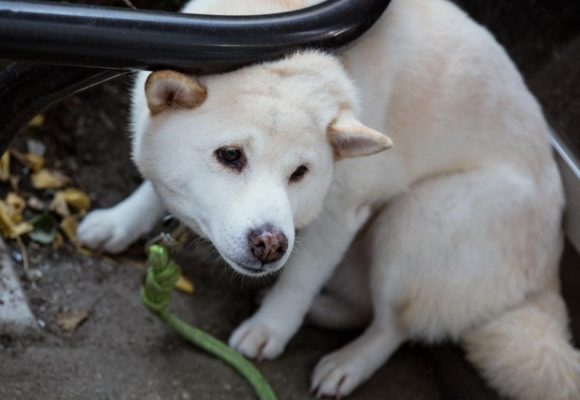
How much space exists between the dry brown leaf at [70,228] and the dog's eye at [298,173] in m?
0.93

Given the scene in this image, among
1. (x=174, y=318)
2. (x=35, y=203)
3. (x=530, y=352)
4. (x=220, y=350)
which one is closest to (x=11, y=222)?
(x=35, y=203)

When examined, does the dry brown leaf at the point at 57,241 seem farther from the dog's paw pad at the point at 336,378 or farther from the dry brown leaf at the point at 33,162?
the dog's paw pad at the point at 336,378

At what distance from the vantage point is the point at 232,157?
1778mm

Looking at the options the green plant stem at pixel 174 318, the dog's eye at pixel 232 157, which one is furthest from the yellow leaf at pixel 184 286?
the dog's eye at pixel 232 157

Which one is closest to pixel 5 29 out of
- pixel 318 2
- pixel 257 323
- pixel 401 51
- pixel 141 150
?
pixel 141 150

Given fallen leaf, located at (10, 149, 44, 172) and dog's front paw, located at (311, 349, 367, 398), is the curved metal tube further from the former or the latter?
dog's front paw, located at (311, 349, 367, 398)

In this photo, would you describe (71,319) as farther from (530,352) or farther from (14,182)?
(530,352)

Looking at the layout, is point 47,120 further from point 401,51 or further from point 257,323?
point 401,51

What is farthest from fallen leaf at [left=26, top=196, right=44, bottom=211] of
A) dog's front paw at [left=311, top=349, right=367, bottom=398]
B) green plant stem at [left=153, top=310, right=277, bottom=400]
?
dog's front paw at [left=311, top=349, right=367, bottom=398]

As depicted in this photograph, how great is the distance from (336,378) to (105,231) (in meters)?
0.77

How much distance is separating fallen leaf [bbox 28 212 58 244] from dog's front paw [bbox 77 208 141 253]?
78 mm

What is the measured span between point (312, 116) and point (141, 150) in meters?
0.39

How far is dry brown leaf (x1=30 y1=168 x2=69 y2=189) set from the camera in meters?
2.61

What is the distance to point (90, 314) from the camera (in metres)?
2.36
